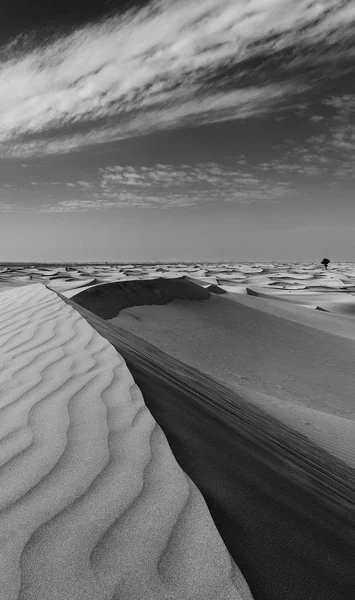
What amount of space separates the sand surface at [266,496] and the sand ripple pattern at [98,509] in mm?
83

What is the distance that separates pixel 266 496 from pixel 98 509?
2.11ft

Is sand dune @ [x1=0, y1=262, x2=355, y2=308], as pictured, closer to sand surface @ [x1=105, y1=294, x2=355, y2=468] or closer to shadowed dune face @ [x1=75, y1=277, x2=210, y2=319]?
shadowed dune face @ [x1=75, y1=277, x2=210, y2=319]

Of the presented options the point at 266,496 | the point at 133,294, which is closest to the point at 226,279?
the point at 133,294

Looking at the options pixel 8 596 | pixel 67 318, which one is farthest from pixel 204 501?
pixel 67 318

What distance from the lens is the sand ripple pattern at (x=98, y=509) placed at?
106cm

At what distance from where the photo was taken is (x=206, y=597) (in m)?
1.04

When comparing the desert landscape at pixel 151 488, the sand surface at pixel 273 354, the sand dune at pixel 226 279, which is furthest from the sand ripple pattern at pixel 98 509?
the sand dune at pixel 226 279

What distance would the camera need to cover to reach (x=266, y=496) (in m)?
1.63

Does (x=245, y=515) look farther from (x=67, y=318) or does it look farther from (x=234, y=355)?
(x=234, y=355)

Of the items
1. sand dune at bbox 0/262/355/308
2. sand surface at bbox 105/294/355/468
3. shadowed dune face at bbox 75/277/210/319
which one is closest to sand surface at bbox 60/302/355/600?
sand surface at bbox 105/294/355/468

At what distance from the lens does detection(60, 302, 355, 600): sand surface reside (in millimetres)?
1221

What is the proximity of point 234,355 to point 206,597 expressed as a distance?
22.8 ft

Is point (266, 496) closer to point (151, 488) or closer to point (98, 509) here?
point (151, 488)

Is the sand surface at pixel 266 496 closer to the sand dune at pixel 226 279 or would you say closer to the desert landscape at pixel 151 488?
the desert landscape at pixel 151 488
